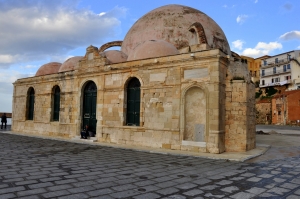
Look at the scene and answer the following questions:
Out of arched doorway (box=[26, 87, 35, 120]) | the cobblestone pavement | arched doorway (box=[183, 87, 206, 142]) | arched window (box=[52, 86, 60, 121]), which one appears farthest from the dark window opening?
arched doorway (box=[183, 87, 206, 142])

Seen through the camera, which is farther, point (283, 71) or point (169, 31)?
point (283, 71)

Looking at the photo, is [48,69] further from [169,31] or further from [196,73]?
[196,73]

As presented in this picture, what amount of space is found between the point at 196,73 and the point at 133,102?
3395mm

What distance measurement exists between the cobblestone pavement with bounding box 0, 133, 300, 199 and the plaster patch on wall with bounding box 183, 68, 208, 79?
138 inches

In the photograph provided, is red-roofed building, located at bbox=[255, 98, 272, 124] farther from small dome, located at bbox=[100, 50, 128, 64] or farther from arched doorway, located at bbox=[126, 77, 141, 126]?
arched doorway, located at bbox=[126, 77, 141, 126]

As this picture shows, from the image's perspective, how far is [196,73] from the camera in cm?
959

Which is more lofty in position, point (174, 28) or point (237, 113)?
point (174, 28)

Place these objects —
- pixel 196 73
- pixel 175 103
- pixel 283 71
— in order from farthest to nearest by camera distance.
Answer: pixel 283 71
pixel 175 103
pixel 196 73

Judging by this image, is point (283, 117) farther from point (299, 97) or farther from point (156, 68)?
point (156, 68)

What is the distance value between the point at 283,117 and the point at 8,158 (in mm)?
36933

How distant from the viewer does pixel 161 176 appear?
213 inches

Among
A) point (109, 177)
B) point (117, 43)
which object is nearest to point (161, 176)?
point (109, 177)

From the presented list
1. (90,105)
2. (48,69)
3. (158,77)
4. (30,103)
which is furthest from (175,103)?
(48,69)

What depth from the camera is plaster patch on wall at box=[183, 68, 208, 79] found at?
9409 mm
